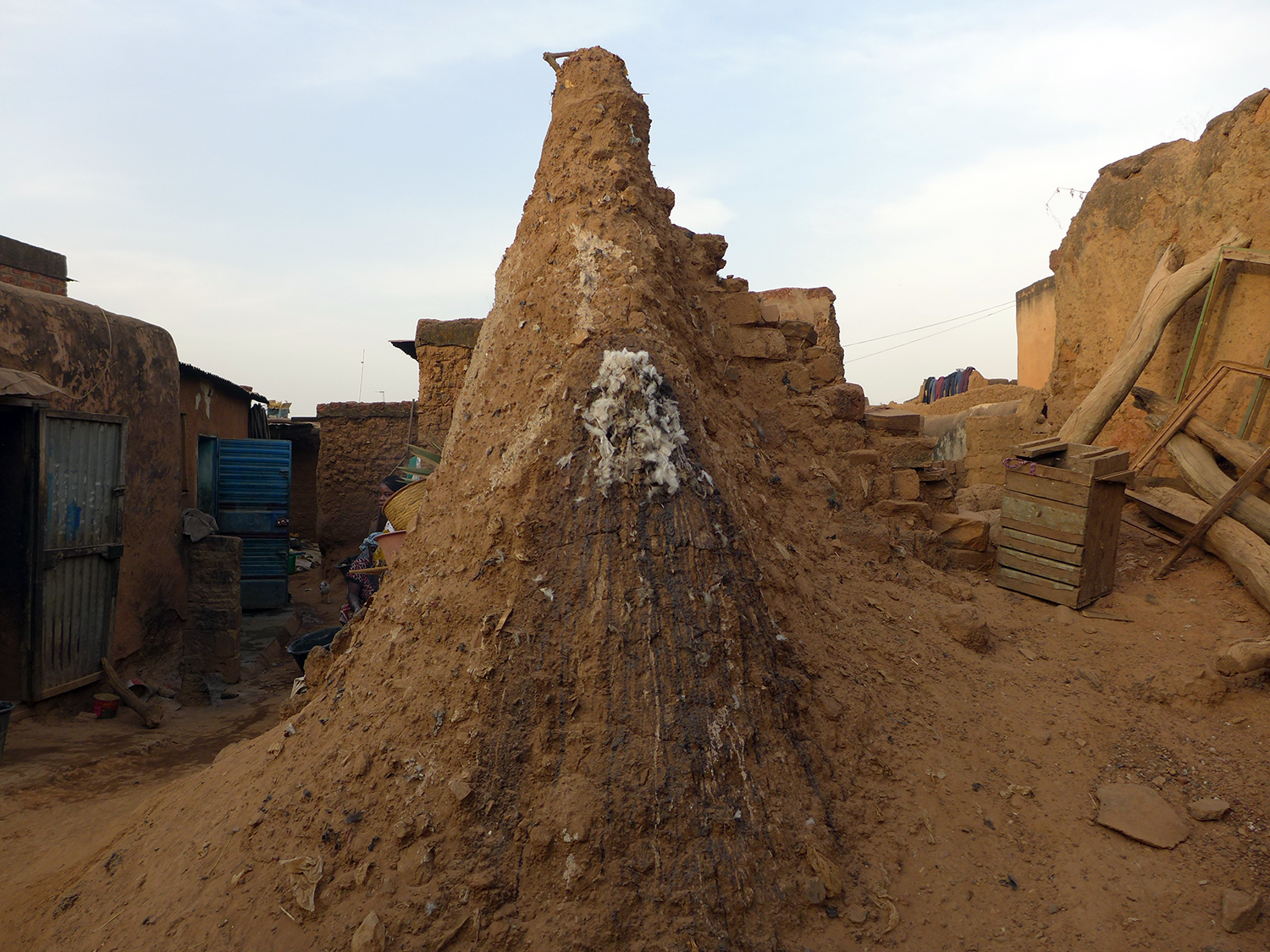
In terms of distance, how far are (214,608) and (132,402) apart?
186 centimetres

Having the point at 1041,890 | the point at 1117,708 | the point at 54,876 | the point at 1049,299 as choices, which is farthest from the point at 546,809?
the point at 1049,299

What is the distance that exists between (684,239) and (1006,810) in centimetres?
312

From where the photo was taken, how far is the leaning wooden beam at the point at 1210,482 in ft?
14.9

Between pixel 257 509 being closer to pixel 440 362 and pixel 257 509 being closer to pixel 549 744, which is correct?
pixel 440 362

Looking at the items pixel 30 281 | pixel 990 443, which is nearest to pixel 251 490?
pixel 30 281

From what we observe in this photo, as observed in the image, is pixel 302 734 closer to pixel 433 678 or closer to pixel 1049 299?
pixel 433 678

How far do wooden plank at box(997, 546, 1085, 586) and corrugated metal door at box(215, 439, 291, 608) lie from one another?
26.0 feet

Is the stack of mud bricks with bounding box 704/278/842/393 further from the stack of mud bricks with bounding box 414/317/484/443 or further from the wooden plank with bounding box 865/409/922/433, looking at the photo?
the stack of mud bricks with bounding box 414/317/484/443

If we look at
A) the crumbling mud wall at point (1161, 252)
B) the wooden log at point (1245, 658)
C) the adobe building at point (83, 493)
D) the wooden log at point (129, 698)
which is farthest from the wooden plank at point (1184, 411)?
the adobe building at point (83, 493)

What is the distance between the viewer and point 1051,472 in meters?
4.34

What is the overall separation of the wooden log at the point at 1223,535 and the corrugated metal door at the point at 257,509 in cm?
874

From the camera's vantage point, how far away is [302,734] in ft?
9.25

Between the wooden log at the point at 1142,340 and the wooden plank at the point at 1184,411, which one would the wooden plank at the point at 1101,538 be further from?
the wooden log at the point at 1142,340

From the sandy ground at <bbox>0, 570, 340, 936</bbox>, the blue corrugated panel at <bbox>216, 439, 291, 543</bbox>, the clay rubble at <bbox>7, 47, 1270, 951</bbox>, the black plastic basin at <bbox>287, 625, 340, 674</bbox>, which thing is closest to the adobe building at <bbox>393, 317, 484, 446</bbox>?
the black plastic basin at <bbox>287, 625, 340, 674</bbox>
